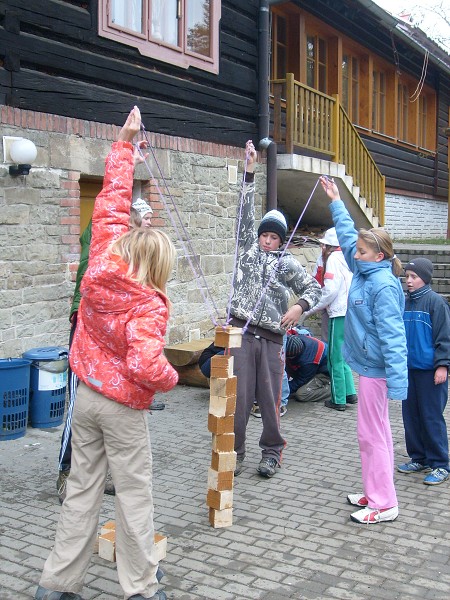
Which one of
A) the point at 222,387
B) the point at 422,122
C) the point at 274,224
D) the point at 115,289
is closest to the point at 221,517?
the point at 222,387

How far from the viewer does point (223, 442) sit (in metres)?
4.43

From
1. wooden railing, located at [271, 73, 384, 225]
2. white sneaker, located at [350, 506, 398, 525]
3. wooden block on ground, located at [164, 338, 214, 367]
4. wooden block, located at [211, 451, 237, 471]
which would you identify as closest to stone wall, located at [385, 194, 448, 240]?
wooden railing, located at [271, 73, 384, 225]

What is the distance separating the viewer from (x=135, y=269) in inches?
127

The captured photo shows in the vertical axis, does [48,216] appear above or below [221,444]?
above

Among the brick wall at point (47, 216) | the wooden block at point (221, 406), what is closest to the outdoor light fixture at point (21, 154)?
the brick wall at point (47, 216)

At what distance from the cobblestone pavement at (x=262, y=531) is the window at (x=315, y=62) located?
379 inches

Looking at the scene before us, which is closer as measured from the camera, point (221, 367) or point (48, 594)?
point (48, 594)

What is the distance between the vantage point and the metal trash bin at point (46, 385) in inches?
251

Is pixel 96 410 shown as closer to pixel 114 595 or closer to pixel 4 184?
pixel 114 595

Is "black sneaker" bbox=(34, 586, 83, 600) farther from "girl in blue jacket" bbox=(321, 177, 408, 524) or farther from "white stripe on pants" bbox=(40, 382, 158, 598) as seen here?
"girl in blue jacket" bbox=(321, 177, 408, 524)

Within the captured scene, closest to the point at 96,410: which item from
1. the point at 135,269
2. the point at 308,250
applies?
the point at 135,269

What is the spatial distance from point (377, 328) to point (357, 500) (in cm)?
114

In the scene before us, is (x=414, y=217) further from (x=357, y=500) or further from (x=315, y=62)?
(x=357, y=500)

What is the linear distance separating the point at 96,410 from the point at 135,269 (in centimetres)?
62
